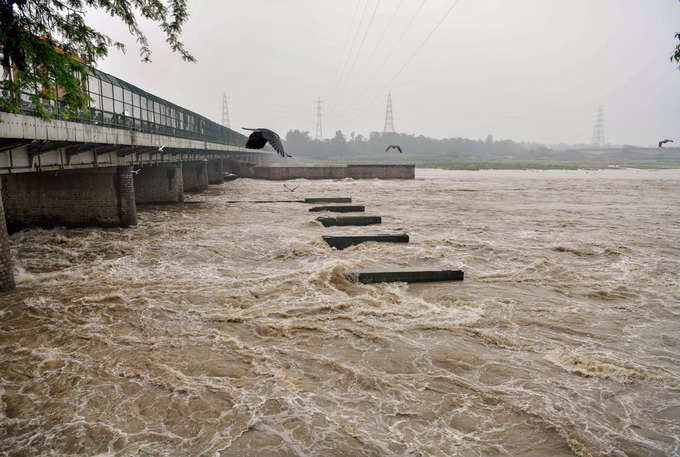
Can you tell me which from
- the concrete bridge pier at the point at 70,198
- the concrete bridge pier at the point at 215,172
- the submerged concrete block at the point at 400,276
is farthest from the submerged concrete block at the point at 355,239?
the concrete bridge pier at the point at 215,172

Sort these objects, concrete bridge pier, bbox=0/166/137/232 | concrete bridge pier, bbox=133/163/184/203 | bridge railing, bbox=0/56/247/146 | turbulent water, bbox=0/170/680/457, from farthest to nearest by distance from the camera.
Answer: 1. concrete bridge pier, bbox=133/163/184/203
2. concrete bridge pier, bbox=0/166/137/232
3. bridge railing, bbox=0/56/247/146
4. turbulent water, bbox=0/170/680/457

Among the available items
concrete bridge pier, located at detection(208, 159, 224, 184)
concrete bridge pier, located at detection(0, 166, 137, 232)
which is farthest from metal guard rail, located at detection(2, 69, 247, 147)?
concrete bridge pier, located at detection(208, 159, 224, 184)

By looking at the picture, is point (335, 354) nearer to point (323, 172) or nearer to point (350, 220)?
point (350, 220)

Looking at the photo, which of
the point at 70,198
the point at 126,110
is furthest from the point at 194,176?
the point at 70,198

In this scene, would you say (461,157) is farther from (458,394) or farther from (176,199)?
(458,394)

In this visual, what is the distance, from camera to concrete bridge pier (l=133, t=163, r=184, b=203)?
37750 millimetres

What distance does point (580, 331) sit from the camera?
35.6 feet

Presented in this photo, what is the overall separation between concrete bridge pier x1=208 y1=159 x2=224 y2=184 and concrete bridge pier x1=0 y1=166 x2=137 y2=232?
122ft

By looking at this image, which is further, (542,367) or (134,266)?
(134,266)

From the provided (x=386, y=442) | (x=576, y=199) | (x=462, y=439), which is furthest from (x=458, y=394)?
(x=576, y=199)

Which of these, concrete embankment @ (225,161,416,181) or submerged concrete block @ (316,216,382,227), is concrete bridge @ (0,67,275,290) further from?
concrete embankment @ (225,161,416,181)

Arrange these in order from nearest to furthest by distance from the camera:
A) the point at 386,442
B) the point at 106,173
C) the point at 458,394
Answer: the point at 386,442 → the point at 458,394 → the point at 106,173

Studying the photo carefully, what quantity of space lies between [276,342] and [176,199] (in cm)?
3168

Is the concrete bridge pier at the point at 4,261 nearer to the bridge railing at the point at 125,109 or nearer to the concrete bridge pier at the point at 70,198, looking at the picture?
the bridge railing at the point at 125,109
